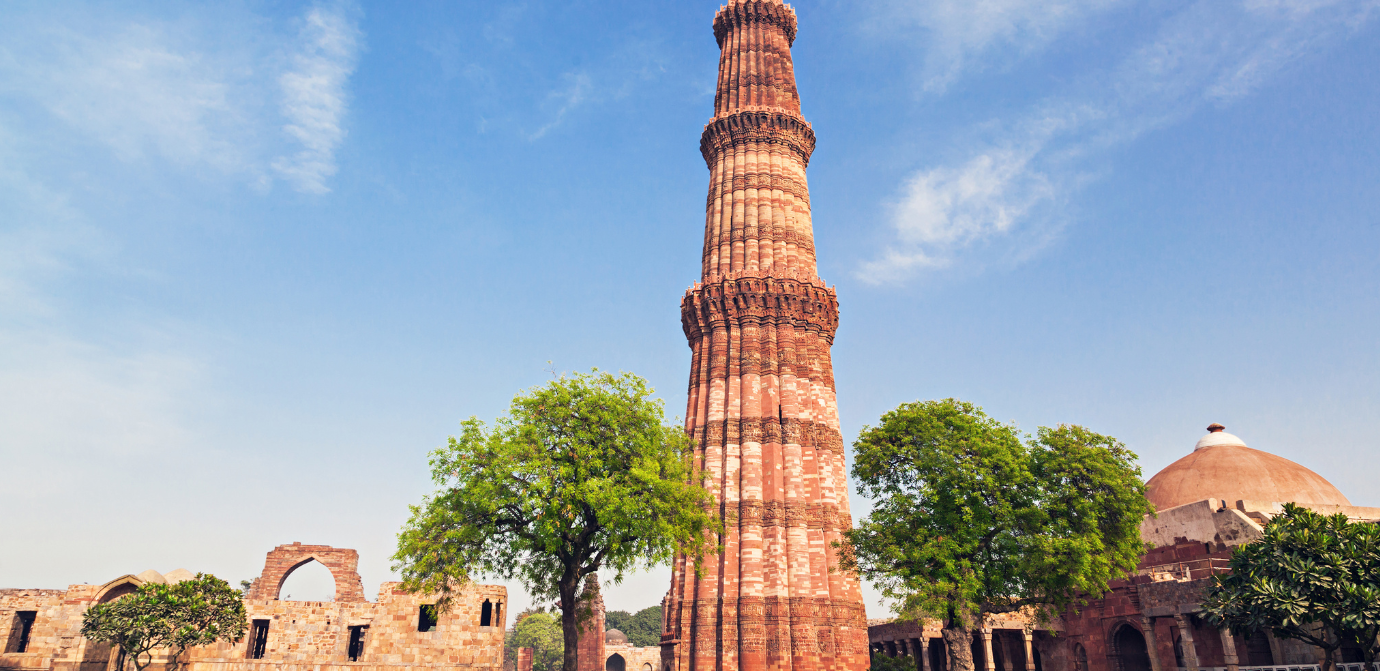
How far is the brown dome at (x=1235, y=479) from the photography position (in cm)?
3453

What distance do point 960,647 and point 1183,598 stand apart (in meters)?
8.99

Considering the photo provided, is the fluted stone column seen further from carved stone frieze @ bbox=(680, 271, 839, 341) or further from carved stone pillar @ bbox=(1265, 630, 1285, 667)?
carved stone frieze @ bbox=(680, 271, 839, 341)

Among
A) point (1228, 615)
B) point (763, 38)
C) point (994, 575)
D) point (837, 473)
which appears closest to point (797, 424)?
point (837, 473)

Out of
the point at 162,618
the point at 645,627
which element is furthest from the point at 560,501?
the point at 645,627

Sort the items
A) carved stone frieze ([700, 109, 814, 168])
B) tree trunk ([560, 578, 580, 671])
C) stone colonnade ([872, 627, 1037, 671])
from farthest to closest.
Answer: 1. carved stone frieze ([700, 109, 814, 168])
2. stone colonnade ([872, 627, 1037, 671])
3. tree trunk ([560, 578, 580, 671])

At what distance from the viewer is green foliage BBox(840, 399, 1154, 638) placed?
23.4 meters

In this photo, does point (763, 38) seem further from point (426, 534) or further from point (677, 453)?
point (426, 534)

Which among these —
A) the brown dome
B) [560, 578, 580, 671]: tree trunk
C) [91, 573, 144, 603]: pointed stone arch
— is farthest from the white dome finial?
[91, 573, 144, 603]: pointed stone arch

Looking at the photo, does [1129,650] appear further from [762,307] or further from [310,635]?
[310,635]

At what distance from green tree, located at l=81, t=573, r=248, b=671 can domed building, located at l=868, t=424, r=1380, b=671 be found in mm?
30099

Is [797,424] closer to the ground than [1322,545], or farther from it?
farther from it

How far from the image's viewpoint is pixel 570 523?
72.8 ft

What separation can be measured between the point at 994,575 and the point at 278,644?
28695mm

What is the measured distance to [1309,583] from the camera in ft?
63.3
